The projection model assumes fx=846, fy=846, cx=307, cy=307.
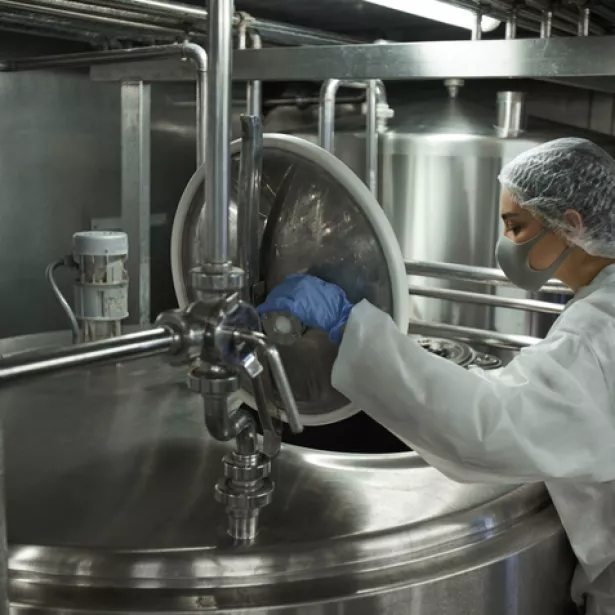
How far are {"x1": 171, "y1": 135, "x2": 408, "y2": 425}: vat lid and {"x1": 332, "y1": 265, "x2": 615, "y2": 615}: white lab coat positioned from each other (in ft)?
0.22

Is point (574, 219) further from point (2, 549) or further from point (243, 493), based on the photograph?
point (2, 549)

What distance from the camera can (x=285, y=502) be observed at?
106cm

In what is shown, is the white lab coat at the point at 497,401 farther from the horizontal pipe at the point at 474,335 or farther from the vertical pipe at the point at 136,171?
the vertical pipe at the point at 136,171

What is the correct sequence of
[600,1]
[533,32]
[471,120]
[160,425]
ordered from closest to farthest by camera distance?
1. [160,425]
2. [600,1]
3. [471,120]
4. [533,32]

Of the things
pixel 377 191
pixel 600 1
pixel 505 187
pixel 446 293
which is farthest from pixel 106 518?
pixel 600 1

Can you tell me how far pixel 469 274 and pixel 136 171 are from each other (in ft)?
2.97

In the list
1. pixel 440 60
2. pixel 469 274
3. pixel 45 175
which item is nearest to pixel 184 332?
pixel 440 60

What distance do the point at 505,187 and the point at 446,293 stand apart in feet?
2.38

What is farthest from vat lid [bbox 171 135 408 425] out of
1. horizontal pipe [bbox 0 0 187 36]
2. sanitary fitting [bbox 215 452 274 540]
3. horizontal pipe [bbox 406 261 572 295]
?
horizontal pipe [bbox 0 0 187 36]

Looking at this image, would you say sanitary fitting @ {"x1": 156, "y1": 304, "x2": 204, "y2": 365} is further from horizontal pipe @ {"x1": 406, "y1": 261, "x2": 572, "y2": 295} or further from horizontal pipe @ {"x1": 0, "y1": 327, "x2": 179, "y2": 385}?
horizontal pipe @ {"x1": 406, "y1": 261, "x2": 572, "y2": 295}

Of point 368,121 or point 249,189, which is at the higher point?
point 368,121

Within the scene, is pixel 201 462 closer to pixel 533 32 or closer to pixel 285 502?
pixel 285 502

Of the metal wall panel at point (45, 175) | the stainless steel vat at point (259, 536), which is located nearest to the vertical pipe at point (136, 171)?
the metal wall panel at point (45, 175)

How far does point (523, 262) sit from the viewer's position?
1163 millimetres
